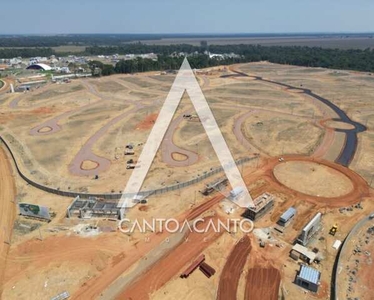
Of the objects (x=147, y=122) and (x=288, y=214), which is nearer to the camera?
(x=288, y=214)

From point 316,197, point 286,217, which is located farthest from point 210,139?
point 286,217

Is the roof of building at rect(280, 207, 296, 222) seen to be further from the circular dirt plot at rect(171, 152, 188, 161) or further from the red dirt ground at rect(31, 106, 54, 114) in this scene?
the red dirt ground at rect(31, 106, 54, 114)

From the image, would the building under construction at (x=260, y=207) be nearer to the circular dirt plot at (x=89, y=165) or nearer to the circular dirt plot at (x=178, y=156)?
the circular dirt plot at (x=178, y=156)

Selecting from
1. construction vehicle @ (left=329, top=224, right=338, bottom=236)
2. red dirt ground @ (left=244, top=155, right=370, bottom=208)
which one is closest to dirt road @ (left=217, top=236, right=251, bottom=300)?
construction vehicle @ (left=329, top=224, right=338, bottom=236)

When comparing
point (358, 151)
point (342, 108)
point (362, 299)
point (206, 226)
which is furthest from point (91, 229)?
point (342, 108)

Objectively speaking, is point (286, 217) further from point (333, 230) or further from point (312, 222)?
point (333, 230)

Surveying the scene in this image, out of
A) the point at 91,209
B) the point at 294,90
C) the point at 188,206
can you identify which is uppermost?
the point at 294,90
